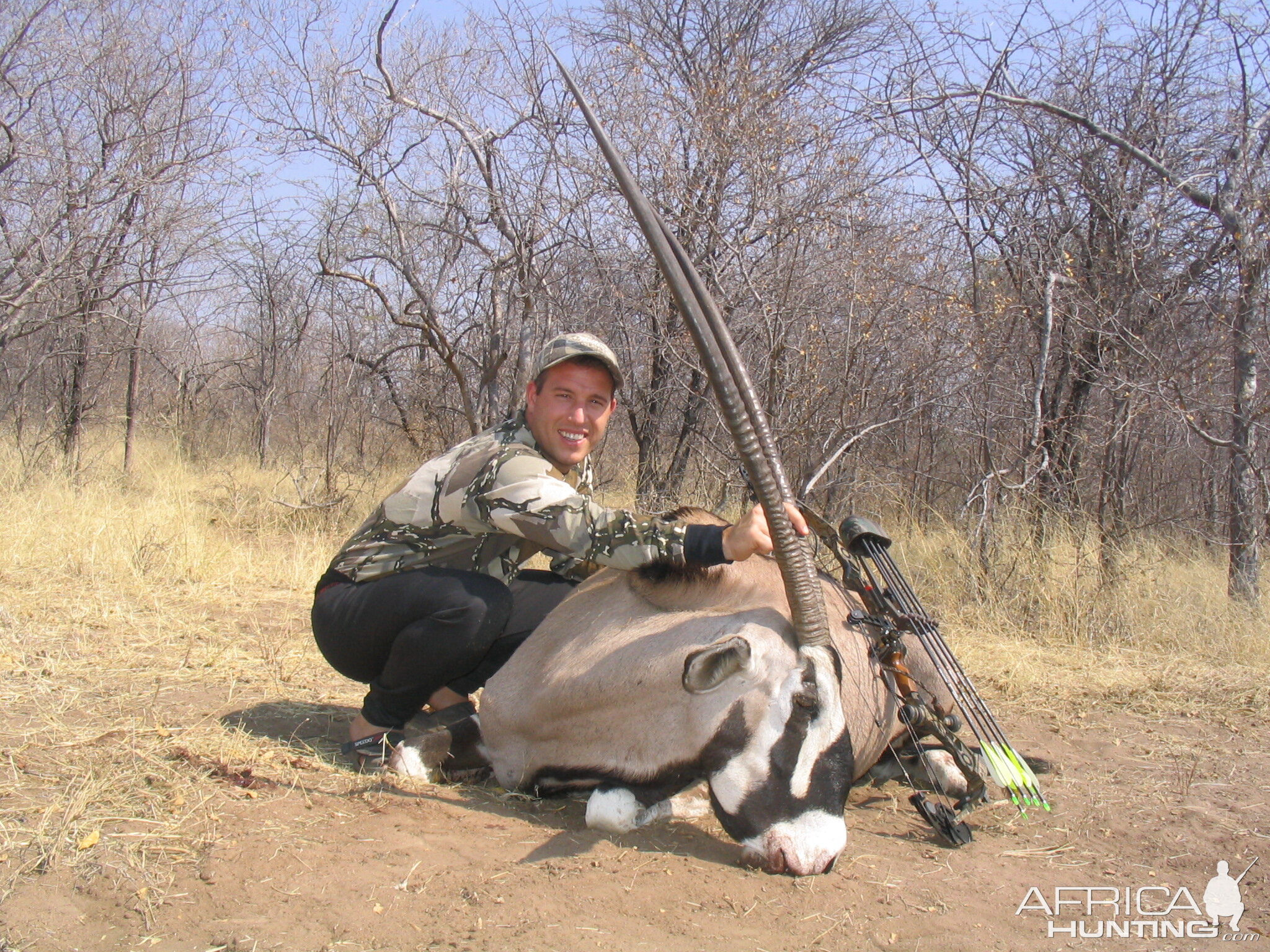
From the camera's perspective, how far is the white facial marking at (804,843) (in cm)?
Result: 247

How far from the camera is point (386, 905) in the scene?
7.20 feet

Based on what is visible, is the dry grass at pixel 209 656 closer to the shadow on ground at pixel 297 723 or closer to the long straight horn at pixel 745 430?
the shadow on ground at pixel 297 723

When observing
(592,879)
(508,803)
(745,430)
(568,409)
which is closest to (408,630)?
(508,803)

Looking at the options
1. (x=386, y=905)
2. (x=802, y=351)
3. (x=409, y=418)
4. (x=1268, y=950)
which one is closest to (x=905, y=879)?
(x=1268, y=950)

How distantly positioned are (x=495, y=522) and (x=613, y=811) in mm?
883

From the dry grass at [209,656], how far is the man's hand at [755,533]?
4.22 feet

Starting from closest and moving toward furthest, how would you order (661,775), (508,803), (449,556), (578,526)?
(661,775) → (578,526) → (508,803) → (449,556)

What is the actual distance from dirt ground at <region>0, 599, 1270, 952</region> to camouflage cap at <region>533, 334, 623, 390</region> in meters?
1.34

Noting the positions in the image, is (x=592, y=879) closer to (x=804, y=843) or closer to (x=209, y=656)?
(x=804, y=843)

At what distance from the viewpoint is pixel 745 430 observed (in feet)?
8.48

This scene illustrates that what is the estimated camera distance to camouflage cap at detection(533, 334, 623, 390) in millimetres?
3193

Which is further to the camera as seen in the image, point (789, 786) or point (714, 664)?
point (714, 664)

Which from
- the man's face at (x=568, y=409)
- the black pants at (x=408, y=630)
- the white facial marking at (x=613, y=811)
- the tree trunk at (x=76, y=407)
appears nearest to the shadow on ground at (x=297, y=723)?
the black pants at (x=408, y=630)

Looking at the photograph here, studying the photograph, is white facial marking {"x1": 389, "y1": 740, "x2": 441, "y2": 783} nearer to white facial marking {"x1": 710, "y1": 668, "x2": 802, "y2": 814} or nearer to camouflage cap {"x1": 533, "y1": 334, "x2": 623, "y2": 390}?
white facial marking {"x1": 710, "y1": 668, "x2": 802, "y2": 814}
